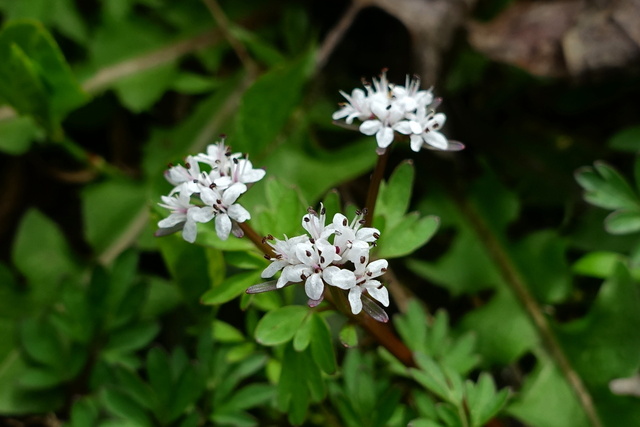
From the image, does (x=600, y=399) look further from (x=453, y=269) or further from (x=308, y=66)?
(x=308, y=66)

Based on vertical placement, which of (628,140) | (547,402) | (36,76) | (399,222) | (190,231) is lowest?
(547,402)

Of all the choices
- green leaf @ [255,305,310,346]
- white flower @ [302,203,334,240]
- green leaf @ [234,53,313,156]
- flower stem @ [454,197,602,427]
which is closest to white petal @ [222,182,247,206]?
white flower @ [302,203,334,240]

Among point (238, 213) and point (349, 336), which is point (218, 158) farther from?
point (349, 336)

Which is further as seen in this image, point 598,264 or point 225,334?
point 598,264

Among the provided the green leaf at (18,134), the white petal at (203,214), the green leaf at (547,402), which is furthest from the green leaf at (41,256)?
the green leaf at (547,402)

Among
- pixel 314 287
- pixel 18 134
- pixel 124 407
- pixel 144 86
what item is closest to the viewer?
pixel 314 287

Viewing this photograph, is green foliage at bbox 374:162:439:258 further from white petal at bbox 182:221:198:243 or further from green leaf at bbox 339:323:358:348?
white petal at bbox 182:221:198:243

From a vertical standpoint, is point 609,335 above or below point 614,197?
below

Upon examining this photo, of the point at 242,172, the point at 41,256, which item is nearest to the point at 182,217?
the point at 242,172
